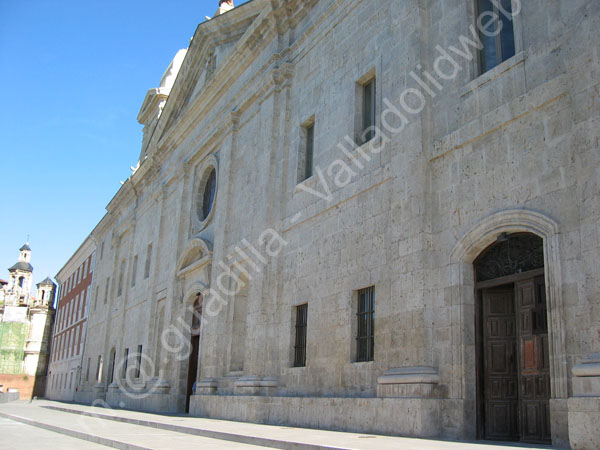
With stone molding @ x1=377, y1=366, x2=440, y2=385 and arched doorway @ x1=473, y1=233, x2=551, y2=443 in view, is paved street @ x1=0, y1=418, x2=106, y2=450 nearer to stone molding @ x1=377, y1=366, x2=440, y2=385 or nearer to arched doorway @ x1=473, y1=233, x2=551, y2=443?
stone molding @ x1=377, y1=366, x2=440, y2=385

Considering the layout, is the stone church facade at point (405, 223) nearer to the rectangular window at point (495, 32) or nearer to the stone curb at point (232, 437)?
the rectangular window at point (495, 32)

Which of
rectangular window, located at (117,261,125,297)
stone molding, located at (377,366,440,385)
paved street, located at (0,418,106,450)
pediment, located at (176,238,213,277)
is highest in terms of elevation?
rectangular window, located at (117,261,125,297)

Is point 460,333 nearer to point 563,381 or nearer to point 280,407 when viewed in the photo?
point 563,381

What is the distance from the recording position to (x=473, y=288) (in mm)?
9492

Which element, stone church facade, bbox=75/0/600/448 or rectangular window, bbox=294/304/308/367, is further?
rectangular window, bbox=294/304/308/367

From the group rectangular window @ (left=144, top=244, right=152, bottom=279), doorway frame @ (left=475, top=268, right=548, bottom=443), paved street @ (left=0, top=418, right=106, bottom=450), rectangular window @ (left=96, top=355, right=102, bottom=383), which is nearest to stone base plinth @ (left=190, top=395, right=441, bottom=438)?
doorway frame @ (left=475, top=268, right=548, bottom=443)

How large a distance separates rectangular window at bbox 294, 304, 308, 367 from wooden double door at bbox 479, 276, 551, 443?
5.25 m

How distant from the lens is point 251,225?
16.6 meters

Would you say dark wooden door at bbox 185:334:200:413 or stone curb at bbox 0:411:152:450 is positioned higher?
dark wooden door at bbox 185:334:200:413

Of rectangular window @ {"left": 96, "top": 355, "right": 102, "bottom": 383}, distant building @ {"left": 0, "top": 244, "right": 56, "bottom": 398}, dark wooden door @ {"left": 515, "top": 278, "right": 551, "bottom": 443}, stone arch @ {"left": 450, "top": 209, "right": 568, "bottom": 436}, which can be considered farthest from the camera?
distant building @ {"left": 0, "top": 244, "right": 56, "bottom": 398}

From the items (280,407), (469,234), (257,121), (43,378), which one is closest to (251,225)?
(257,121)

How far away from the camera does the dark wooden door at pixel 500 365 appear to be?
29.0ft

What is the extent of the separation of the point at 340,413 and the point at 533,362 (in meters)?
3.90

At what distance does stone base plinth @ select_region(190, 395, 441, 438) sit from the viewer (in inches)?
360
